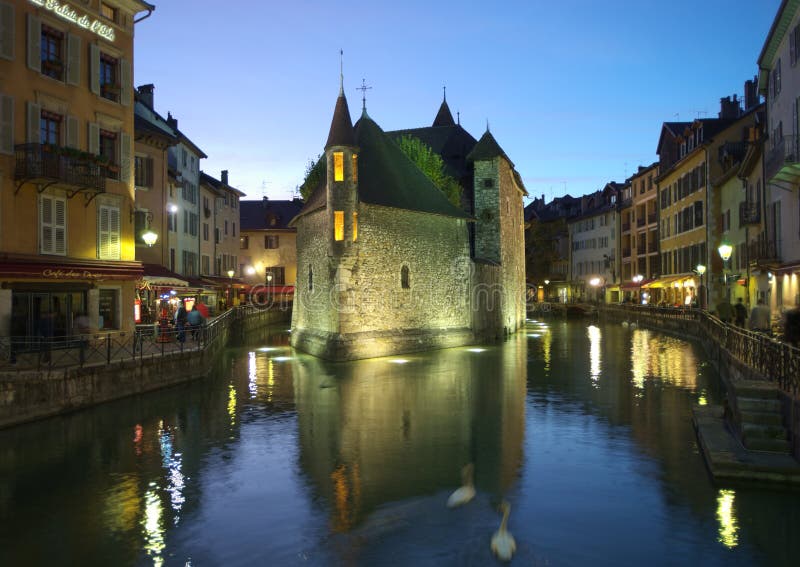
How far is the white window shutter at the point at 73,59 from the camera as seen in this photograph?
62.7 ft

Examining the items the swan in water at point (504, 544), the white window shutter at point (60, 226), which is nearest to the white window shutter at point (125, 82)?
the white window shutter at point (60, 226)

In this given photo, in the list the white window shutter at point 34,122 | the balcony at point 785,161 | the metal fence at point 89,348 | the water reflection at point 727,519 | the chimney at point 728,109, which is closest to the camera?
the water reflection at point 727,519

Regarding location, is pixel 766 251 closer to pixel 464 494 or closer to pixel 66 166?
pixel 464 494

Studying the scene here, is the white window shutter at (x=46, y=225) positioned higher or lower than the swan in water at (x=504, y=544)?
higher

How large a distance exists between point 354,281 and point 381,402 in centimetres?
1094

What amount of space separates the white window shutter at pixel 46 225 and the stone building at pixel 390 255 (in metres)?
11.2

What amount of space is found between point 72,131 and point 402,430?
13.1 metres

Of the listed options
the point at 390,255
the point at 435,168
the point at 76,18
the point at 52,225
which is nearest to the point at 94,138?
the point at 52,225

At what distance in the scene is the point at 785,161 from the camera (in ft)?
63.2

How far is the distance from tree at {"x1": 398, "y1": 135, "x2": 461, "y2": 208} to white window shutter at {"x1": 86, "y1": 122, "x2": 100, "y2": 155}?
2130cm

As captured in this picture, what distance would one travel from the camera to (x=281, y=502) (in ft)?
30.8

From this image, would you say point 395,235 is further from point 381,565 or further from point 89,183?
point 381,565

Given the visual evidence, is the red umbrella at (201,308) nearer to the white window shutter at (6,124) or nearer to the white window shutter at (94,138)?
the white window shutter at (94,138)

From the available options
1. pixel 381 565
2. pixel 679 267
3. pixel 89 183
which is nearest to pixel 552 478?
pixel 381 565
